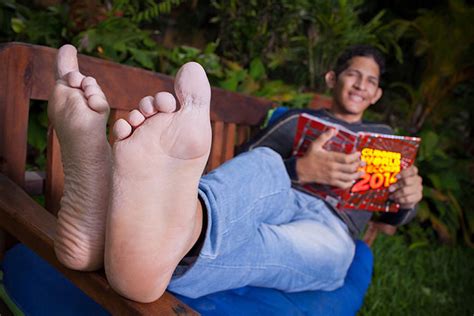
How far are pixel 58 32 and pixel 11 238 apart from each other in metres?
0.91

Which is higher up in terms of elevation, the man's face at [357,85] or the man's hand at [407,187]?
the man's face at [357,85]

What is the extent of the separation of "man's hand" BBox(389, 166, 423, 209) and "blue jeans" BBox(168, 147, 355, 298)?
0.28 meters

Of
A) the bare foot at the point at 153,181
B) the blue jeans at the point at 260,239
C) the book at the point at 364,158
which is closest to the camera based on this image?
the bare foot at the point at 153,181

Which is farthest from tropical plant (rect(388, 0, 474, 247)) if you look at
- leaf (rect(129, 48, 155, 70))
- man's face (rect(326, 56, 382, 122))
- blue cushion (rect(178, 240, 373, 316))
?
leaf (rect(129, 48, 155, 70))

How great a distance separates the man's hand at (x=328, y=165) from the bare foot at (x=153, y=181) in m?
0.69

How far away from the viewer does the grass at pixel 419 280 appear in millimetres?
1874

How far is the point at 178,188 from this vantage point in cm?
65

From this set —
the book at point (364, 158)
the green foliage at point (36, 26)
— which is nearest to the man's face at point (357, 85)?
the book at point (364, 158)

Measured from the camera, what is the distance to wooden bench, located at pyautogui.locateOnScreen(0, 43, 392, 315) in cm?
69

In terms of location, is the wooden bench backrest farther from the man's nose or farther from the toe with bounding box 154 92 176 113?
the man's nose

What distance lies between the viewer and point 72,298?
871mm

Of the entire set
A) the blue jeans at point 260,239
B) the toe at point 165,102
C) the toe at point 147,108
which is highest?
the toe at point 165,102

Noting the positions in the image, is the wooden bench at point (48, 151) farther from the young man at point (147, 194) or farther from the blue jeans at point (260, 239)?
the blue jeans at point (260, 239)

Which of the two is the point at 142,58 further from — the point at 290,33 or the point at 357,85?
the point at 290,33
